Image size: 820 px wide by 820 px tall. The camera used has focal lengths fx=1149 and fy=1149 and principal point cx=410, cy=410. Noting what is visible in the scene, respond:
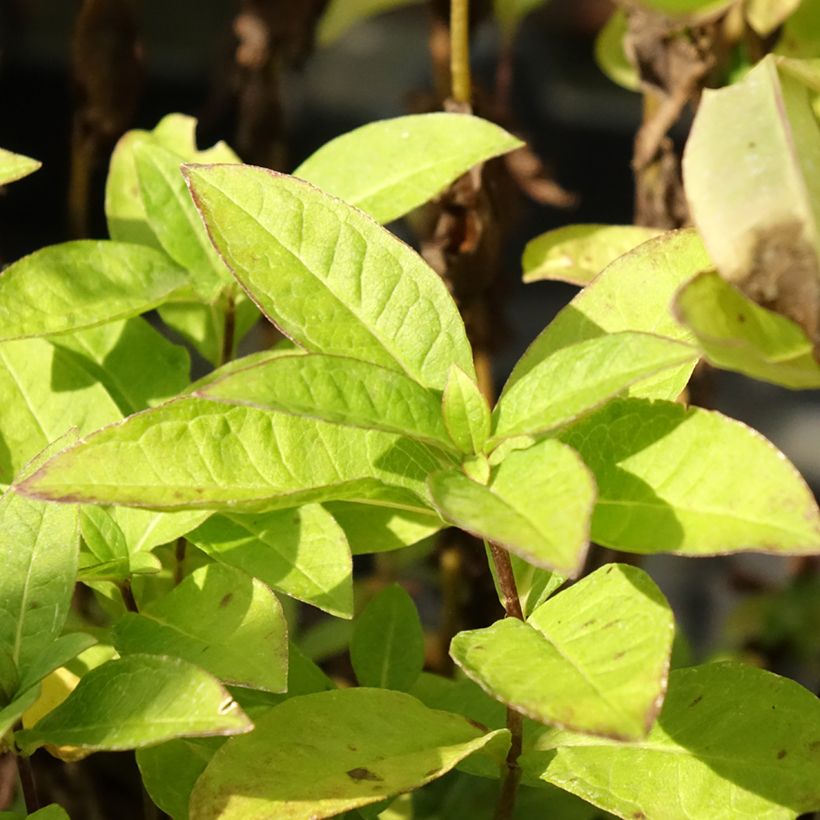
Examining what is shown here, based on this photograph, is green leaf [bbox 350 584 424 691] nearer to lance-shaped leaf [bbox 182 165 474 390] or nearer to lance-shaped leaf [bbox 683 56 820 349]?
lance-shaped leaf [bbox 182 165 474 390]

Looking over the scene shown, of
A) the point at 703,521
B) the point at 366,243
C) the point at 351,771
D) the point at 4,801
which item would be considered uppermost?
the point at 366,243

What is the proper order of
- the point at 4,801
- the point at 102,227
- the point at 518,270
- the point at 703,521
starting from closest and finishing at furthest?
1. the point at 703,521
2. the point at 4,801
3. the point at 102,227
4. the point at 518,270

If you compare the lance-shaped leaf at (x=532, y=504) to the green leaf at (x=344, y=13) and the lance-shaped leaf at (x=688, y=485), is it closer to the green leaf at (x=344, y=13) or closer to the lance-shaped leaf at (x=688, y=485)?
the lance-shaped leaf at (x=688, y=485)

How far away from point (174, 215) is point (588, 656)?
0.36 meters

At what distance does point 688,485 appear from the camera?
48 cm

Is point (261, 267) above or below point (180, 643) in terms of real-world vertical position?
above

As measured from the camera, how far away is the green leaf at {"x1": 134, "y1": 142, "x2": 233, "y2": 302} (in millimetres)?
652

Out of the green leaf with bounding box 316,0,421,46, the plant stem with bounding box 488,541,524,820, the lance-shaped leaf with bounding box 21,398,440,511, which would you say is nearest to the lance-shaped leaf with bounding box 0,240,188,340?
the lance-shaped leaf with bounding box 21,398,440,511

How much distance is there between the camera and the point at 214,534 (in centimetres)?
56

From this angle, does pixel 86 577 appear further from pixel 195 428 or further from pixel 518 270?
pixel 518 270

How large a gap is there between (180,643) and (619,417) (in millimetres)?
221

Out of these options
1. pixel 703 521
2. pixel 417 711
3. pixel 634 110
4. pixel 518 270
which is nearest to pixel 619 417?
pixel 703 521

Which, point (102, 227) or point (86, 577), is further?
point (102, 227)

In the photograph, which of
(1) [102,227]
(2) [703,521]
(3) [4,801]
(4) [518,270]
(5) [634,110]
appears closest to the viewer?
(2) [703,521]
